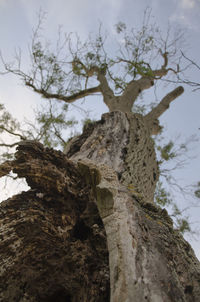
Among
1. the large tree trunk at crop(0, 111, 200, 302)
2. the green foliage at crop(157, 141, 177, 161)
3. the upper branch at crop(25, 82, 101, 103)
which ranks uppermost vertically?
the upper branch at crop(25, 82, 101, 103)

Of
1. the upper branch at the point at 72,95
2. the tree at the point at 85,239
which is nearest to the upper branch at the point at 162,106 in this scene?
the upper branch at the point at 72,95

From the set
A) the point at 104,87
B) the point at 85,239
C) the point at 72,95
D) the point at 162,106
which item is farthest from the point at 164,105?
the point at 85,239

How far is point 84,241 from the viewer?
1801 mm

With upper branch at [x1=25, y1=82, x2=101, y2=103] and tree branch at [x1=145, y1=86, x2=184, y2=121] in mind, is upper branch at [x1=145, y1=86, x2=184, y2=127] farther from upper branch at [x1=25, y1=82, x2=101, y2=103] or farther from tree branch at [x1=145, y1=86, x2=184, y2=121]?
upper branch at [x1=25, y1=82, x2=101, y2=103]

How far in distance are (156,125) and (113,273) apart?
4424 mm

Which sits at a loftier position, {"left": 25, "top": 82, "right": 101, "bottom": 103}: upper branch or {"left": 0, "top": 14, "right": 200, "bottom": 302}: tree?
{"left": 25, "top": 82, "right": 101, "bottom": 103}: upper branch

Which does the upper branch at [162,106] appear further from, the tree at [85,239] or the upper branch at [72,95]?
the tree at [85,239]

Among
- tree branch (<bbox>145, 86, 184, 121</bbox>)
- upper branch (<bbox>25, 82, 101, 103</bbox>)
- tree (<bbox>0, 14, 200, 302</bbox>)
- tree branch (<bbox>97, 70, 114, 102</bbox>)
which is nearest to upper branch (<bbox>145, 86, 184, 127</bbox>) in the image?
tree branch (<bbox>145, 86, 184, 121</bbox>)

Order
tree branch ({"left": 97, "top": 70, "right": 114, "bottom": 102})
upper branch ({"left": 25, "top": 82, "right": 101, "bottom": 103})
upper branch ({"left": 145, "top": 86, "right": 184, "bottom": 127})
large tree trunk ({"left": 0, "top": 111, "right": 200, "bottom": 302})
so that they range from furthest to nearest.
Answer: upper branch ({"left": 25, "top": 82, "right": 101, "bottom": 103}) → tree branch ({"left": 97, "top": 70, "right": 114, "bottom": 102}) → upper branch ({"left": 145, "top": 86, "right": 184, "bottom": 127}) → large tree trunk ({"left": 0, "top": 111, "right": 200, "bottom": 302})

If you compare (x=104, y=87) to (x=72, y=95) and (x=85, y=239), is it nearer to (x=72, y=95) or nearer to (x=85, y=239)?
(x=72, y=95)

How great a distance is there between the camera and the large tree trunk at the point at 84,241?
1096 mm

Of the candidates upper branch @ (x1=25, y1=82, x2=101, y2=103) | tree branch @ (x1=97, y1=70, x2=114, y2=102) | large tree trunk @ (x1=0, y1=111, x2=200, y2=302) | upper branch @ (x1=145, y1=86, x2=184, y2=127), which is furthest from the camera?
upper branch @ (x1=25, y1=82, x2=101, y2=103)

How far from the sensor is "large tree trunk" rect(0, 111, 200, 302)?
110cm

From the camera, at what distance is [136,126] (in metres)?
3.51
